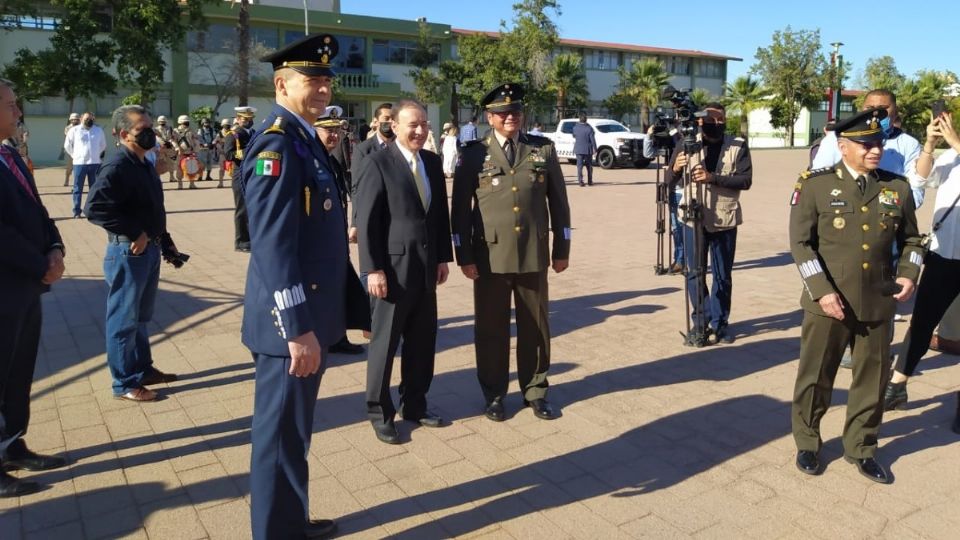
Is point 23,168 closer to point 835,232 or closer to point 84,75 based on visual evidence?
point 835,232

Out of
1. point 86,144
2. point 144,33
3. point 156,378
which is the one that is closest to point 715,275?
point 156,378

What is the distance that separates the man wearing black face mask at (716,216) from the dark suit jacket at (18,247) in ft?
16.3

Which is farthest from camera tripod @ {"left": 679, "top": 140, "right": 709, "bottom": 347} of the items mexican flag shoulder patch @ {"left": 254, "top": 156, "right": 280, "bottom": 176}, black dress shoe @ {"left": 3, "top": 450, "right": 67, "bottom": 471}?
black dress shoe @ {"left": 3, "top": 450, "right": 67, "bottom": 471}

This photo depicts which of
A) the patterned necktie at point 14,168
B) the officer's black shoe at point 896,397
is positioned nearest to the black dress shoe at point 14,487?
the patterned necktie at point 14,168

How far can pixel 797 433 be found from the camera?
13.8 feet

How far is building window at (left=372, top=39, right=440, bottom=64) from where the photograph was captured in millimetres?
48250

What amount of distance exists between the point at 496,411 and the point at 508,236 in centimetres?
115

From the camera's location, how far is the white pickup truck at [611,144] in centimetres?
2864

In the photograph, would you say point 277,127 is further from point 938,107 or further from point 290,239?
point 938,107

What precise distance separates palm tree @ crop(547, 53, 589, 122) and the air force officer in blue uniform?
45.8 meters

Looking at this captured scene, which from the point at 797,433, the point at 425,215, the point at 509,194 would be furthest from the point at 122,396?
the point at 797,433

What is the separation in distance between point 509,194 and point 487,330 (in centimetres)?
93

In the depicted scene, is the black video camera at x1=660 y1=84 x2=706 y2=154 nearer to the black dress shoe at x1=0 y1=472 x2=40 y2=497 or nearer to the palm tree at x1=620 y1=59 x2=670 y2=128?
the black dress shoe at x1=0 y1=472 x2=40 y2=497

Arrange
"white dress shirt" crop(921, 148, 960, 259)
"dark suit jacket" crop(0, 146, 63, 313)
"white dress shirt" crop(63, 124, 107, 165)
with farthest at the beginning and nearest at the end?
"white dress shirt" crop(63, 124, 107, 165) < "white dress shirt" crop(921, 148, 960, 259) < "dark suit jacket" crop(0, 146, 63, 313)
